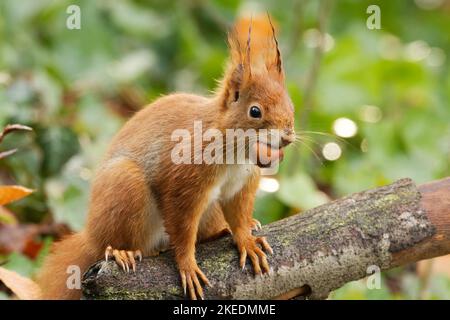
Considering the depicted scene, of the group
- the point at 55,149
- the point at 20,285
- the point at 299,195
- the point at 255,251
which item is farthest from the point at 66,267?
the point at 299,195

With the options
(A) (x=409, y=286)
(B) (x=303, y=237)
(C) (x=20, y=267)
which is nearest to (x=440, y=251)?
(B) (x=303, y=237)

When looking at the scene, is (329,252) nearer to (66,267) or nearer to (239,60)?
(239,60)

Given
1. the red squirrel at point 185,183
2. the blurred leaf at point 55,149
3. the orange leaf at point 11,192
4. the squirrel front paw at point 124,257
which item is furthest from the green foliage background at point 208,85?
the squirrel front paw at point 124,257

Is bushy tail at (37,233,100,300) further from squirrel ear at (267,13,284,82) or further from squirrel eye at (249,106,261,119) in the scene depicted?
squirrel ear at (267,13,284,82)

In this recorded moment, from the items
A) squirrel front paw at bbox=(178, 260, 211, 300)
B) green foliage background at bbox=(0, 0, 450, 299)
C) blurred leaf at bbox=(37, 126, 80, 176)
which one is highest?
green foliage background at bbox=(0, 0, 450, 299)

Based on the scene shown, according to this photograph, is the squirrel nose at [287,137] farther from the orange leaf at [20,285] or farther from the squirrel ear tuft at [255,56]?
the orange leaf at [20,285]

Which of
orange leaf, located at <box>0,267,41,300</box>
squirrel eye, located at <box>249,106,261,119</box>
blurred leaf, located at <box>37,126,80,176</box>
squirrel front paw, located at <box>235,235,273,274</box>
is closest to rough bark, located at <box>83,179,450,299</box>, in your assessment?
squirrel front paw, located at <box>235,235,273,274</box>
